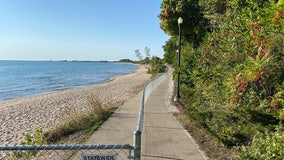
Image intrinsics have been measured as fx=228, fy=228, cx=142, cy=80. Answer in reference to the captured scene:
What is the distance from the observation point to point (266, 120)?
14.6ft

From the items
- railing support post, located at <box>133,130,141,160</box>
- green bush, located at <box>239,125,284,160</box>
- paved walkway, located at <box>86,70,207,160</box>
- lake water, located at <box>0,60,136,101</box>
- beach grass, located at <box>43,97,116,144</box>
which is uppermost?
railing support post, located at <box>133,130,141,160</box>

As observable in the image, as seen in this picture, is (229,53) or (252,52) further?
(229,53)

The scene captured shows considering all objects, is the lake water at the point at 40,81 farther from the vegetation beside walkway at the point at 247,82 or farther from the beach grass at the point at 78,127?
the vegetation beside walkway at the point at 247,82

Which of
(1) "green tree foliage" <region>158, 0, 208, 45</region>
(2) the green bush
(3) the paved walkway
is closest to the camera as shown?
(2) the green bush

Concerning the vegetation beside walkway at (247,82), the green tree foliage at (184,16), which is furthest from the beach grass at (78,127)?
the green tree foliage at (184,16)

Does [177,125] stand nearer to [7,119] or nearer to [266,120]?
[266,120]

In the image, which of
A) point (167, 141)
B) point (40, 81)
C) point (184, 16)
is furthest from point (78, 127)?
point (40, 81)

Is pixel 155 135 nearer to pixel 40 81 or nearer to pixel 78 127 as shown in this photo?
pixel 78 127

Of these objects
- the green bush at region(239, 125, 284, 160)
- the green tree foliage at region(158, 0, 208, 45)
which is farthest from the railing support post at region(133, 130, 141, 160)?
the green tree foliage at region(158, 0, 208, 45)

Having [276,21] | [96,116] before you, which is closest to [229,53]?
[276,21]

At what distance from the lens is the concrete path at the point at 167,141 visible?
18.4 feet

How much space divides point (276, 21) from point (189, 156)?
161 inches

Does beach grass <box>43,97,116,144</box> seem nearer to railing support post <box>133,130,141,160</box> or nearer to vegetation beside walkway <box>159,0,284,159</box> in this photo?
vegetation beside walkway <box>159,0,284,159</box>

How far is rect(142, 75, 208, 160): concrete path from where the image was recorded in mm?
5621
